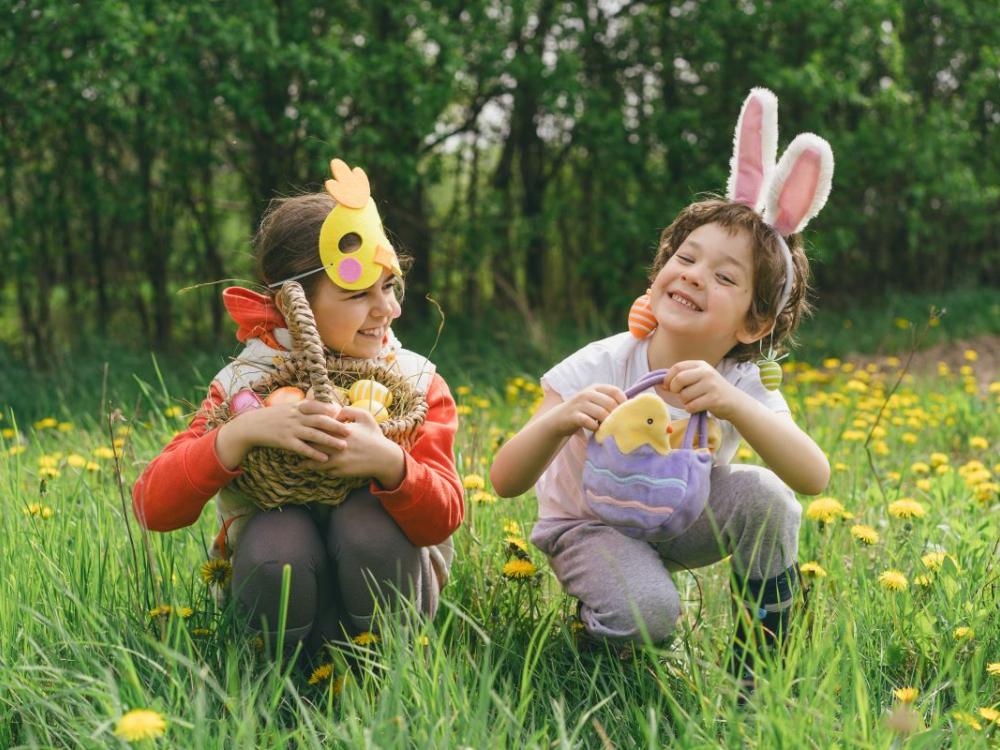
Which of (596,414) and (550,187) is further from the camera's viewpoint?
(550,187)

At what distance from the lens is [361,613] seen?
1.92 metres

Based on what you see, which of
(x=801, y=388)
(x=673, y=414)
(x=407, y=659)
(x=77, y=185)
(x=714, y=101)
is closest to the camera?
(x=407, y=659)

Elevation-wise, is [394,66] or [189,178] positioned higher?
[394,66]

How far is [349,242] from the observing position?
1864 mm

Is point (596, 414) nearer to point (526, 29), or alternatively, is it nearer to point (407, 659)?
point (407, 659)

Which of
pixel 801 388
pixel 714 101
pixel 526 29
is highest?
pixel 526 29

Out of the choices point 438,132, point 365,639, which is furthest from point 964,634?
point 438,132

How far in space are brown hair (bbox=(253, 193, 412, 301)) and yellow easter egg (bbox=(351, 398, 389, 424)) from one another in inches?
9.5

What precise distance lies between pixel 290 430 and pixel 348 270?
1.08 feet

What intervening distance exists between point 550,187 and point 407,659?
5464mm

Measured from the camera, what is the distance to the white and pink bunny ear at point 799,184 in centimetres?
194

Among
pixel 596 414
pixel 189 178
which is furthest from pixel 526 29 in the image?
pixel 596 414

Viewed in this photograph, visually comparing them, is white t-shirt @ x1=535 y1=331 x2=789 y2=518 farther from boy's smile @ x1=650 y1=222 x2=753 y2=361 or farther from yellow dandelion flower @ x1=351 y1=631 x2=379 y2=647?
yellow dandelion flower @ x1=351 y1=631 x2=379 y2=647

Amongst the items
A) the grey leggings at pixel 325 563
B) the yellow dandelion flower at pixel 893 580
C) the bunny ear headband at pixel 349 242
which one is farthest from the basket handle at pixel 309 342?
the yellow dandelion flower at pixel 893 580
